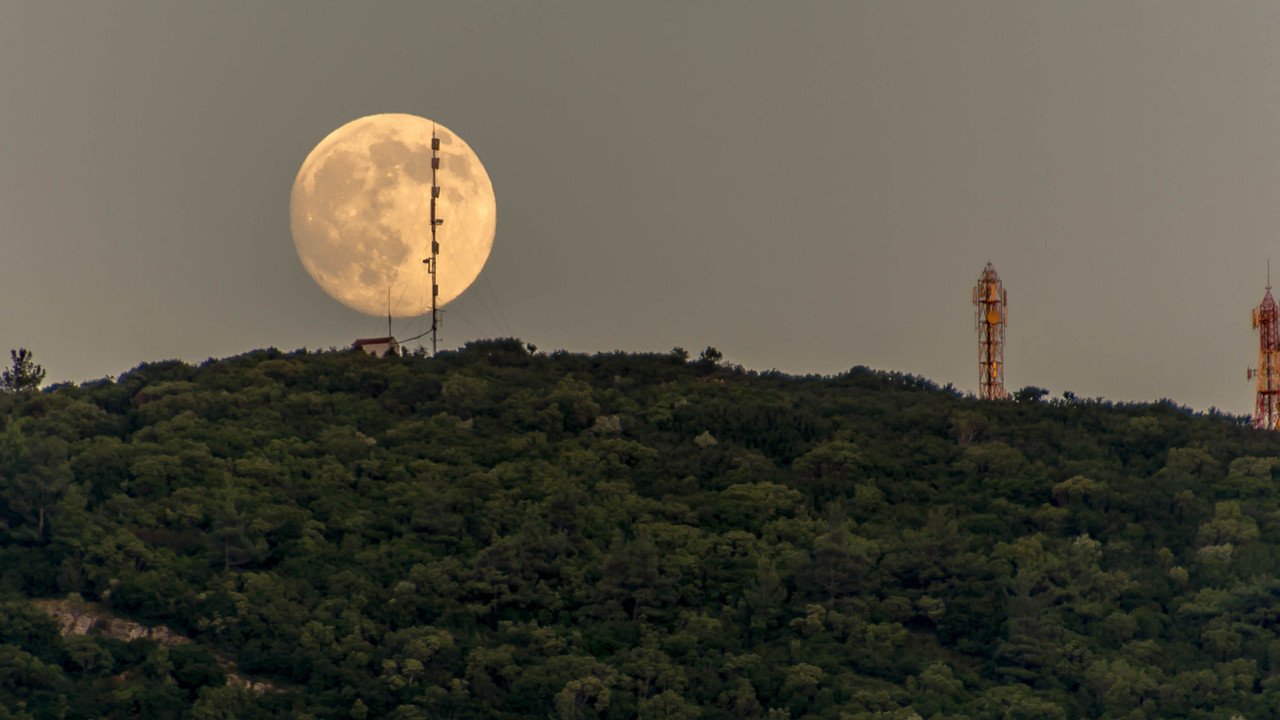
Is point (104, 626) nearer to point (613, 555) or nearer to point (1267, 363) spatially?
point (613, 555)

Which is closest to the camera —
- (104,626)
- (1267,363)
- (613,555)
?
(104,626)

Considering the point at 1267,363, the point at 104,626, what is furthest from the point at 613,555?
the point at 1267,363

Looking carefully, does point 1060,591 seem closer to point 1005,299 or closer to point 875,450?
point 875,450

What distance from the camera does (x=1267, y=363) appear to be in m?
101

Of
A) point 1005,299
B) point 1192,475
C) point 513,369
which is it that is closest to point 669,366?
point 513,369

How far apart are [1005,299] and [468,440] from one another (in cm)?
2809

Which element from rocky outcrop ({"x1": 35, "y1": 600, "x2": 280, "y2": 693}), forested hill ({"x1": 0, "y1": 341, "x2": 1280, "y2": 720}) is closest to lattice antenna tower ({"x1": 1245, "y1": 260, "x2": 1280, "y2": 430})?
forested hill ({"x1": 0, "y1": 341, "x2": 1280, "y2": 720})

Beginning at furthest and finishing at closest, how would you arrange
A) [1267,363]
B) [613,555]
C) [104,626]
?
[1267,363] < [613,555] < [104,626]

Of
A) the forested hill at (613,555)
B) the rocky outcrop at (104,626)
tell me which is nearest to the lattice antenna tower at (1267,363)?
the forested hill at (613,555)

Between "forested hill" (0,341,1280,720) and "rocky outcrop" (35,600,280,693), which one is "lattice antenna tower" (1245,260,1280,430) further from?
"rocky outcrop" (35,600,280,693)

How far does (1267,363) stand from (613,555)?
46753 millimetres

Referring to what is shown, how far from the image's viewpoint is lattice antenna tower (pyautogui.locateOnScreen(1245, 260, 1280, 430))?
10062 cm

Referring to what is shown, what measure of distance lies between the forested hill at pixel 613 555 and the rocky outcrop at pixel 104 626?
512 millimetres

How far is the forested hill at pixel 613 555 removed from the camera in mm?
63375
